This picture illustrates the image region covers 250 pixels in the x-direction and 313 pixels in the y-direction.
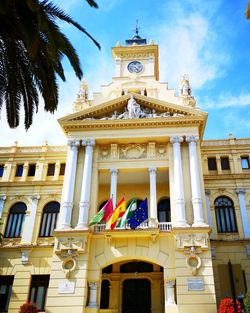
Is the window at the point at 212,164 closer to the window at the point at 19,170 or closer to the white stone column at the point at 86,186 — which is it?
the white stone column at the point at 86,186

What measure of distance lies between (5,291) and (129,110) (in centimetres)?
1640

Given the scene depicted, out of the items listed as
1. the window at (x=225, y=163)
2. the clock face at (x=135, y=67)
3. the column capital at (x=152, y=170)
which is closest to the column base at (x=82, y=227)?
the column capital at (x=152, y=170)

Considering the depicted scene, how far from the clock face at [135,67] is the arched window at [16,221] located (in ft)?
50.6

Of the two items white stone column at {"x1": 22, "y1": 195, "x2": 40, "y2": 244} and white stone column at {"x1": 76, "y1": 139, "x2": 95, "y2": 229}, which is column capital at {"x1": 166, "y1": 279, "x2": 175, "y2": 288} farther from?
white stone column at {"x1": 22, "y1": 195, "x2": 40, "y2": 244}

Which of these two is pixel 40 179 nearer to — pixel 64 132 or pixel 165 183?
pixel 64 132

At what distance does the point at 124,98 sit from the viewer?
27.0 metres

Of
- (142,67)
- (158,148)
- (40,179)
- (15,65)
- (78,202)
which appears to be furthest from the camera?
(142,67)

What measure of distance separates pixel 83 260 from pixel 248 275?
1202 cm

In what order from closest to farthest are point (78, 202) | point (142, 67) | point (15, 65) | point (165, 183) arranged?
1. point (15, 65)
2. point (78, 202)
3. point (165, 183)
4. point (142, 67)

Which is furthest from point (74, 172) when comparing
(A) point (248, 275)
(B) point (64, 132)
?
(A) point (248, 275)

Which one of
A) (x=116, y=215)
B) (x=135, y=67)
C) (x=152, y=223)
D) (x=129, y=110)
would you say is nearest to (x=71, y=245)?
(x=116, y=215)

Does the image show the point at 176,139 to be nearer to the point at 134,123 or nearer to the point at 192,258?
the point at 134,123

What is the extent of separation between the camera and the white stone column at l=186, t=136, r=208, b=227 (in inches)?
859

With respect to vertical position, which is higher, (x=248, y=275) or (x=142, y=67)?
(x=142, y=67)
